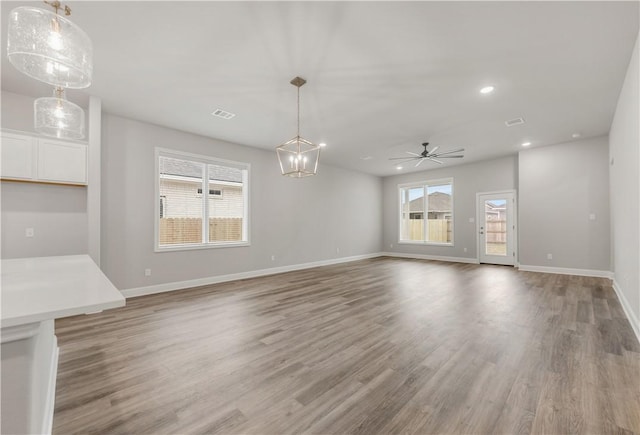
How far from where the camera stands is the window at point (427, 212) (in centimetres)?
860

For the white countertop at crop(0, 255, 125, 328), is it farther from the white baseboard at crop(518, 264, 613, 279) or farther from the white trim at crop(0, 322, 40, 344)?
the white baseboard at crop(518, 264, 613, 279)

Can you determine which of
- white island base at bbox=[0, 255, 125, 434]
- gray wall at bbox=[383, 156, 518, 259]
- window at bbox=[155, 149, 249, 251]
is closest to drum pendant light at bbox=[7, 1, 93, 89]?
white island base at bbox=[0, 255, 125, 434]

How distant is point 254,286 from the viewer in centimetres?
514

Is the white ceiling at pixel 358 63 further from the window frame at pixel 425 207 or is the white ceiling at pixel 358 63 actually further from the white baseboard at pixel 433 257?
the white baseboard at pixel 433 257

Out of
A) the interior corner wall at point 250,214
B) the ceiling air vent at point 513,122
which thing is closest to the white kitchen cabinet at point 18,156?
the interior corner wall at point 250,214

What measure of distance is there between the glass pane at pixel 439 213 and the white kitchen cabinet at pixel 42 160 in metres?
8.80

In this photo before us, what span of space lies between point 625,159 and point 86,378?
636 centimetres

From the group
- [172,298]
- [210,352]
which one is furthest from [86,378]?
[172,298]

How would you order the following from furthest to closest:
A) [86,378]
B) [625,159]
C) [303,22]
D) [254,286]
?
[254,286]
[625,159]
[303,22]
[86,378]

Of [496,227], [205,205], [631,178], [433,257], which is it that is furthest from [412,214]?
[205,205]

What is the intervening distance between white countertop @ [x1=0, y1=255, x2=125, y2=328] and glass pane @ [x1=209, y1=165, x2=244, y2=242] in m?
4.12

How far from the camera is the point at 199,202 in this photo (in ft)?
18.1

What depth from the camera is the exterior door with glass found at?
23.8 ft

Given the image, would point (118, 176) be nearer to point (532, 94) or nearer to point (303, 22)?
point (303, 22)
